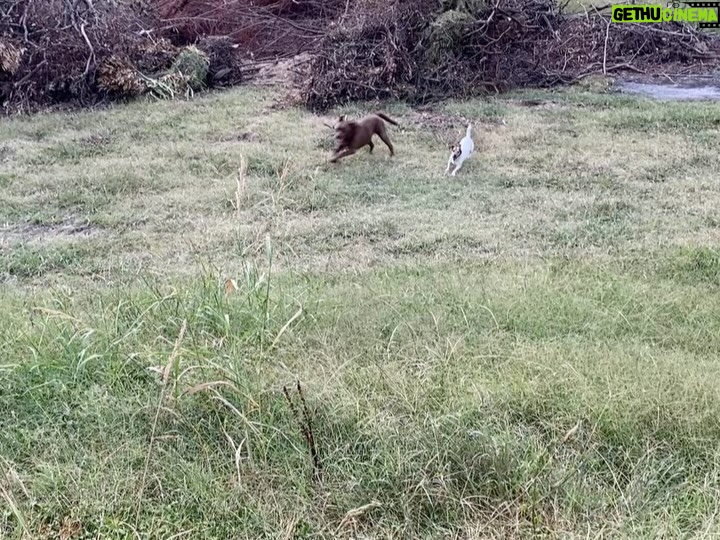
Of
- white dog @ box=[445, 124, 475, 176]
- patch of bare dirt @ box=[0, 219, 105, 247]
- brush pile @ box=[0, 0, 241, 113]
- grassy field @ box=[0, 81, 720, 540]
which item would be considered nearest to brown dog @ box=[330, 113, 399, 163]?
grassy field @ box=[0, 81, 720, 540]

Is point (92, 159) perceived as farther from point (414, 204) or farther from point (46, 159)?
point (414, 204)

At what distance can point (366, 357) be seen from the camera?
93.4 inches

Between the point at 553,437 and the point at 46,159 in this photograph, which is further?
the point at 46,159

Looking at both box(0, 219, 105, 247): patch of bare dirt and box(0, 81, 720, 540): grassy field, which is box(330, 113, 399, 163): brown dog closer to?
box(0, 81, 720, 540): grassy field

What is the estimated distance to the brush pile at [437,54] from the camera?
270 inches

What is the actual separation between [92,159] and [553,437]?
445cm

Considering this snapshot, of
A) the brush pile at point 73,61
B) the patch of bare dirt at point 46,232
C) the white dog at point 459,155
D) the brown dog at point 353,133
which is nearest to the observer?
the patch of bare dirt at point 46,232

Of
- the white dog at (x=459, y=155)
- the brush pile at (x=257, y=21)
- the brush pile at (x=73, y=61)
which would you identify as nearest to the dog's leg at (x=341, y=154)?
the white dog at (x=459, y=155)

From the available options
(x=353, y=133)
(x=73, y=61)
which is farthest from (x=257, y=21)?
(x=353, y=133)

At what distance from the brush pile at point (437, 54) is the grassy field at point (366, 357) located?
235cm

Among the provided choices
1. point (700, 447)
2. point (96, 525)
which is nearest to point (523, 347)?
point (700, 447)

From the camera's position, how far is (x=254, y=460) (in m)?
1.87

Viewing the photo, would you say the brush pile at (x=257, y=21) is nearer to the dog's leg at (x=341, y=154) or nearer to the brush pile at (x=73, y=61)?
the brush pile at (x=73, y=61)

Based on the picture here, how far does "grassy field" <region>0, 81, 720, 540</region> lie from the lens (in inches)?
68.1
